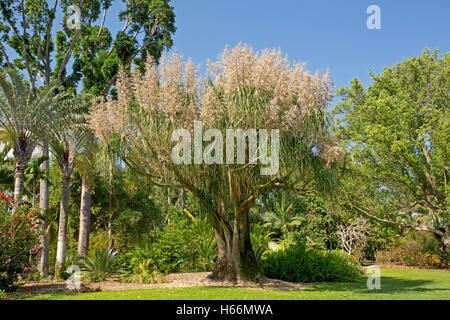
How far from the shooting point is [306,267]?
13055 mm

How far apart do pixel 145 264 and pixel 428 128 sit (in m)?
16.6

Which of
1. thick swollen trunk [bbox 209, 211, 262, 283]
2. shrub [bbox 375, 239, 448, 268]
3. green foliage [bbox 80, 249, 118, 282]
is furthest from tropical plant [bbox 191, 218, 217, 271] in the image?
shrub [bbox 375, 239, 448, 268]

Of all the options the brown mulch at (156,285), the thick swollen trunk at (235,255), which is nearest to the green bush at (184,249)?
the brown mulch at (156,285)

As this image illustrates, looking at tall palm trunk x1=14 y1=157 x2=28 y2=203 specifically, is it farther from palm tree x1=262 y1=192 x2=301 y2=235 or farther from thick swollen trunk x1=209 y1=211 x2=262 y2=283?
palm tree x1=262 y1=192 x2=301 y2=235

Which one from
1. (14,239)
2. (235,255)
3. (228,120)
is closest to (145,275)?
(235,255)

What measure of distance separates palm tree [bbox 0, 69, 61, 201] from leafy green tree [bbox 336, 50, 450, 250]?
51.3 ft

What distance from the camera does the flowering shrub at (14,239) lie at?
9844 millimetres

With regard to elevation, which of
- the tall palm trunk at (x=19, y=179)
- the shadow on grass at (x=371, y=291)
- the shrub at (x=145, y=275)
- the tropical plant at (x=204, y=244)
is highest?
the tall palm trunk at (x=19, y=179)

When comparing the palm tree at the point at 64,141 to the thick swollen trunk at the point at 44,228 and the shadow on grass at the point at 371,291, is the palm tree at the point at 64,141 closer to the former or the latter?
the thick swollen trunk at the point at 44,228

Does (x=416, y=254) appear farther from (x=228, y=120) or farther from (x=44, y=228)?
(x=44, y=228)

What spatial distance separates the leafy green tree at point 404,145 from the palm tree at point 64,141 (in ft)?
47.0

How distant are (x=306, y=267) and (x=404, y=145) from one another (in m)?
10.0

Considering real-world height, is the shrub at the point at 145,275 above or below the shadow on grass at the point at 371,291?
above
